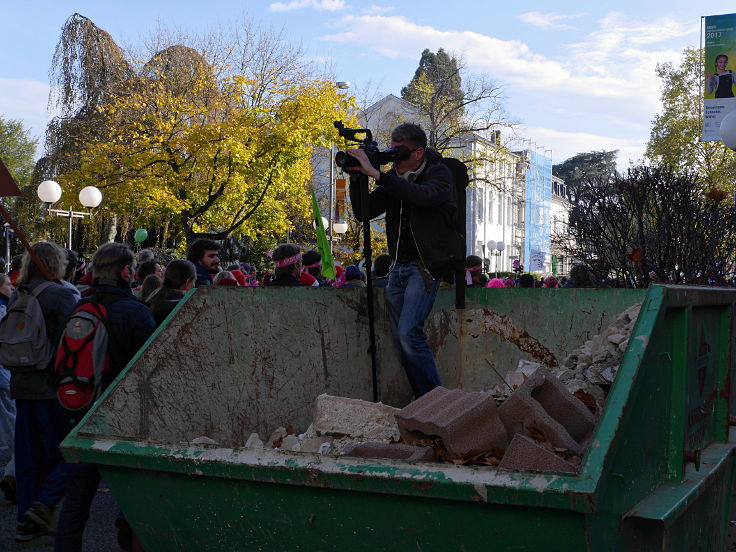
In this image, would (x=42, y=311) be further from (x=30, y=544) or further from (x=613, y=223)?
(x=613, y=223)

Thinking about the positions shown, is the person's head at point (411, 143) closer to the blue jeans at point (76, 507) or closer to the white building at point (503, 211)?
the blue jeans at point (76, 507)

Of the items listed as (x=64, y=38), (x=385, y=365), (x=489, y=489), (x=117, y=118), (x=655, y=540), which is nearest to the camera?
(x=489, y=489)

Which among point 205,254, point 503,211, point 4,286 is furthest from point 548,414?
point 503,211

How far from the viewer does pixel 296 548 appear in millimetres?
2383

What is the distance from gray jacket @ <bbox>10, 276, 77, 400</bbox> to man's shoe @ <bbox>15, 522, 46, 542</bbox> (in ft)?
2.36

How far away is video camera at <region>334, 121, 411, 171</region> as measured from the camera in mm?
4199

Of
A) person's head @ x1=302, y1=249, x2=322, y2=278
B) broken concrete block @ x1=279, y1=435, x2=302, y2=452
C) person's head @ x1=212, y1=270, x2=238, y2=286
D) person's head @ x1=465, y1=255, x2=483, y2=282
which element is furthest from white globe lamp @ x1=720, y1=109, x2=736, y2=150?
broken concrete block @ x1=279, y1=435, x2=302, y2=452

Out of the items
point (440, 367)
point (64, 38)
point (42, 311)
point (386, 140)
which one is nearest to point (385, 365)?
point (440, 367)

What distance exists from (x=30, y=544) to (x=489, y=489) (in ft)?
12.7

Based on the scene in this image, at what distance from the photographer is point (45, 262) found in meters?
5.50

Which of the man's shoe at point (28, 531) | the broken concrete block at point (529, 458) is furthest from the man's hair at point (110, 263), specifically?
the broken concrete block at point (529, 458)

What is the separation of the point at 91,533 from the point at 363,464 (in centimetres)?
368

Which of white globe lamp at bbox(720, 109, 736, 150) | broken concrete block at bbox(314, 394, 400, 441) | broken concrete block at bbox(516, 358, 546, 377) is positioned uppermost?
white globe lamp at bbox(720, 109, 736, 150)

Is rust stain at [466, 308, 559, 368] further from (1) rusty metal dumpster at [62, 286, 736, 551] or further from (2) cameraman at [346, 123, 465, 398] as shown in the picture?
(1) rusty metal dumpster at [62, 286, 736, 551]
